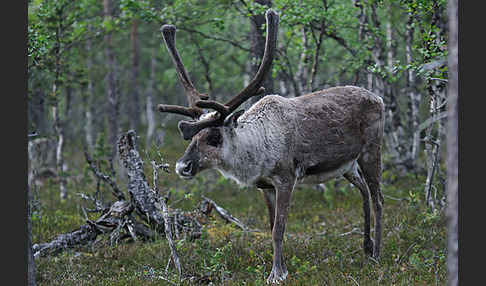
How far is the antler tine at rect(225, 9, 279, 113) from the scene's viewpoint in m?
5.33

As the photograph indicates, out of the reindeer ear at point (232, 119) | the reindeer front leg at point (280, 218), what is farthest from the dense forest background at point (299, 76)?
the reindeer ear at point (232, 119)

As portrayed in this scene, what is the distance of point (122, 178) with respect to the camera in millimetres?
13094

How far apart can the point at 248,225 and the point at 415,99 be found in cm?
539

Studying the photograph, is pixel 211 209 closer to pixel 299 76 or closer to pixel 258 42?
pixel 258 42

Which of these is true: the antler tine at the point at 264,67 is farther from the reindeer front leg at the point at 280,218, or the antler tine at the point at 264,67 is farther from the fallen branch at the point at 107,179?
the fallen branch at the point at 107,179

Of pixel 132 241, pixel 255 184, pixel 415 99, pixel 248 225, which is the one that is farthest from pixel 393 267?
pixel 415 99

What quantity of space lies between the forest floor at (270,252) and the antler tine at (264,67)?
1.35m

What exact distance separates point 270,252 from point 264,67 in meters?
2.60

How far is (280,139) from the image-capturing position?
5.46 m

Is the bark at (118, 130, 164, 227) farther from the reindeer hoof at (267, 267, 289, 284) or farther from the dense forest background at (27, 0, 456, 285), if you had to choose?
the reindeer hoof at (267, 267, 289, 284)

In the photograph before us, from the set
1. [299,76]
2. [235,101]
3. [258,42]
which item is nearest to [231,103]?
[235,101]

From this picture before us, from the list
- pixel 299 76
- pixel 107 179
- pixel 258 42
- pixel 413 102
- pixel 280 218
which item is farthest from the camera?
pixel 299 76

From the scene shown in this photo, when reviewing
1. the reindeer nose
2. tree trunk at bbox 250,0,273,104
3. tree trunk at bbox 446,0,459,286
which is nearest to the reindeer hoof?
the reindeer nose

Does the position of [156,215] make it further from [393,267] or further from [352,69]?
[352,69]
